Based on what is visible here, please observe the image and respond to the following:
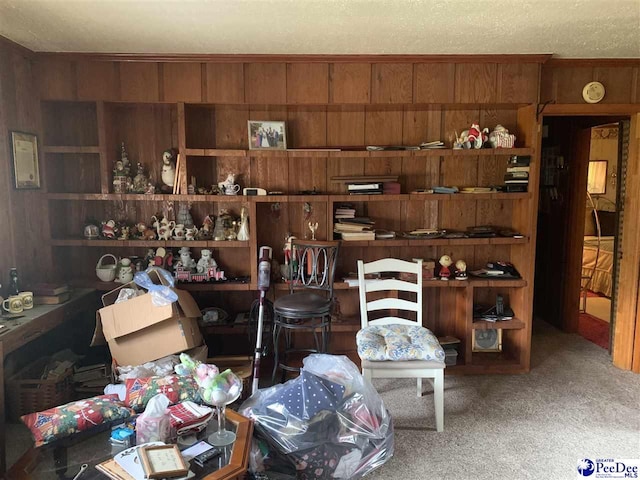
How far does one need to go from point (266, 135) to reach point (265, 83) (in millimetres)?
367

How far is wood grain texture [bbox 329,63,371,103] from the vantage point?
3006mm

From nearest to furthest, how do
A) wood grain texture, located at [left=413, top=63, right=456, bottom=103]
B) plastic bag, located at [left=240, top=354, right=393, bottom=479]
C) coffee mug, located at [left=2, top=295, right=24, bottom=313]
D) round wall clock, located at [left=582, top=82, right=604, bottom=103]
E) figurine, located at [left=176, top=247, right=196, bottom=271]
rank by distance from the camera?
plastic bag, located at [left=240, top=354, right=393, bottom=479] → coffee mug, located at [left=2, top=295, right=24, bottom=313] → wood grain texture, located at [left=413, top=63, right=456, bottom=103] → round wall clock, located at [left=582, top=82, right=604, bottom=103] → figurine, located at [left=176, top=247, right=196, bottom=271]

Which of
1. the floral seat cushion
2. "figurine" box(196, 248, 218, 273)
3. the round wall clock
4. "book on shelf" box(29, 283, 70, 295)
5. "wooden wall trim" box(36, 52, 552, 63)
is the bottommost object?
the floral seat cushion

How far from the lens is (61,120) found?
324 centimetres

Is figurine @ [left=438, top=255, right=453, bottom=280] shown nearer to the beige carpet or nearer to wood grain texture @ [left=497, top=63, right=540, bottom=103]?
wood grain texture @ [left=497, top=63, right=540, bottom=103]

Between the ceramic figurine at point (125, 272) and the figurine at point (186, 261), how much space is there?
32 centimetres

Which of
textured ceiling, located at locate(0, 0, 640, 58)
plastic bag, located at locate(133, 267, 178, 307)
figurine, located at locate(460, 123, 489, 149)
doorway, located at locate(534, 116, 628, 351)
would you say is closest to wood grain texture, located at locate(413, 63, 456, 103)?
textured ceiling, located at locate(0, 0, 640, 58)

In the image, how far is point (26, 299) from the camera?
2.60 m

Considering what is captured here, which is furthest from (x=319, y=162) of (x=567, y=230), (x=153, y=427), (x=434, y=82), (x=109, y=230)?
(x=567, y=230)

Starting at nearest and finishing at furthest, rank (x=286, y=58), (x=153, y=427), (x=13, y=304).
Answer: (x=153, y=427), (x=13, y=304), (x=286, y=58)

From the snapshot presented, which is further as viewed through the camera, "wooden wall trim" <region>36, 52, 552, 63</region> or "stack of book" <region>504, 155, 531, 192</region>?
"stack of book" <region>504, 155, 531, 192</region>

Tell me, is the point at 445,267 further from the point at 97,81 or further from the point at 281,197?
the point at 97,81

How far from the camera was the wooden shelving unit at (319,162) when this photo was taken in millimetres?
3018

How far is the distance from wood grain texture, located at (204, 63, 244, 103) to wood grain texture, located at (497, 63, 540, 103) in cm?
174
